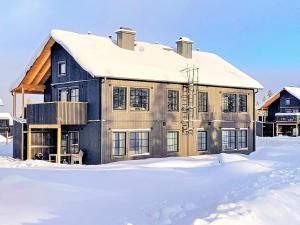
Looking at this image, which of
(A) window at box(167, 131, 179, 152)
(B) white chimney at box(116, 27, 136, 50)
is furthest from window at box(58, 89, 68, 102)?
(A) window at box(167, 131, 179, 152)

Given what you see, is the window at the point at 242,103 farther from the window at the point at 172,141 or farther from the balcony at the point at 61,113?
the balcony at the point at 61,113

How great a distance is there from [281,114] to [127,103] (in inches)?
1479

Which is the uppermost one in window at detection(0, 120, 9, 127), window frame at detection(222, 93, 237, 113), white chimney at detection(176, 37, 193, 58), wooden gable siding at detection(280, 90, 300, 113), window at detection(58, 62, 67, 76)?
white chimney at detection(176, 37, 193, 58)

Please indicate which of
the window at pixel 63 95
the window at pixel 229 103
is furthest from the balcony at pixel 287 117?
the window at pixel 63 95

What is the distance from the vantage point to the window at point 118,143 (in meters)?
25.6

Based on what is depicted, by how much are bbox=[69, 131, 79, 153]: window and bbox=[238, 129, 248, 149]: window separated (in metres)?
12.3

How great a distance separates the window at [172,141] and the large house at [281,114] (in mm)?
32955

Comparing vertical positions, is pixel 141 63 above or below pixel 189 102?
above

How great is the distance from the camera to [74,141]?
27.0 m

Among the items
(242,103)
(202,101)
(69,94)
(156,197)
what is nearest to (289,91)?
(242,103)

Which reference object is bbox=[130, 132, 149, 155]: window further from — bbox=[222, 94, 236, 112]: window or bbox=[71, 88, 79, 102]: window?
bbox=[222, 94, 236, 112]: window

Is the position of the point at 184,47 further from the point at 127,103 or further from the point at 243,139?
the point at 127,103

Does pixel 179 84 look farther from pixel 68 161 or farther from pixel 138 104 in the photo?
pixel 68 161

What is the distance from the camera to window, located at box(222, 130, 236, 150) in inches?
1246
